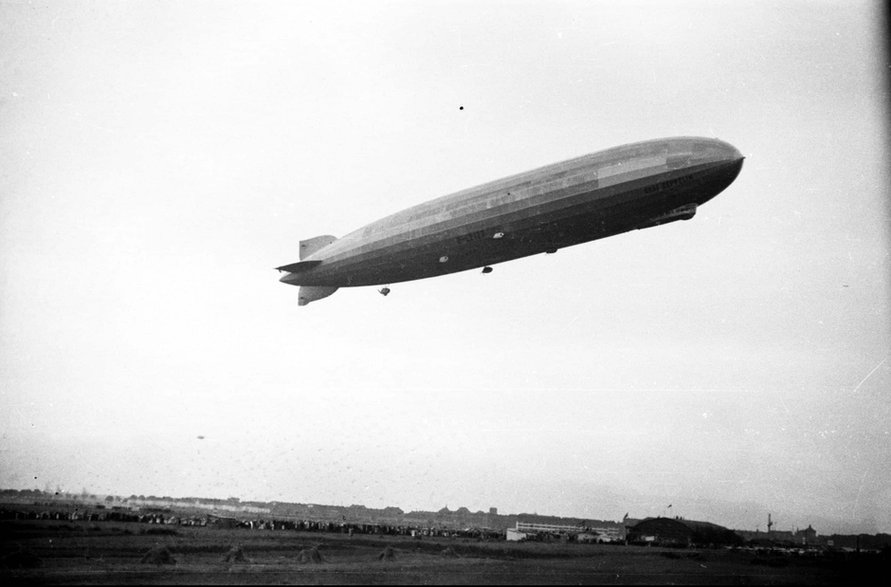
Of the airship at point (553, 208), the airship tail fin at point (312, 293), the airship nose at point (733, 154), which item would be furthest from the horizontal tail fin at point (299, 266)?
the airship nose at point (733, 154)

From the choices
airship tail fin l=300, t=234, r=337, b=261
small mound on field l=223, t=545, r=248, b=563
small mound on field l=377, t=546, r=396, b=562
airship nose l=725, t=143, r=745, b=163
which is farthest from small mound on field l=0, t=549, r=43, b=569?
airship nose l=725, t=143, r=745, b=163

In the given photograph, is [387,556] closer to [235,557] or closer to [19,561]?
[235,557]

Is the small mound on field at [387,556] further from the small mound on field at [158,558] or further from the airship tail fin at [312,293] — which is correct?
the airship tail fin at [312,293]

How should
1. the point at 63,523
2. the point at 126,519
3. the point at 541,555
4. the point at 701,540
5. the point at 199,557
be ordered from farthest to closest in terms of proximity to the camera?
the point at 701,540 → the point at 126,519 → the point at 63,523 → the point at 541,555 → the point at 199,557

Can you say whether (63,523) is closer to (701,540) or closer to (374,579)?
(374,579)

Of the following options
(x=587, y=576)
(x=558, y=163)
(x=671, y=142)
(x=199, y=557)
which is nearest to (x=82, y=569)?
(x=199, y=557)

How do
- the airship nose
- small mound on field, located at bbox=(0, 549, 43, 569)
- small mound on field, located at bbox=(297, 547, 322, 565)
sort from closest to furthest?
1. small mound on field, located at bbox=(0, 549, 43, 569)
2. small mound on field, located at bbox=(297, 547, 322, 565)
3. the airship nose

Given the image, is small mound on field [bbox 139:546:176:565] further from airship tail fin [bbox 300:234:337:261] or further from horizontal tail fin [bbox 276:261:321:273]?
airship tail fin [bbox 300:234:337:261]
